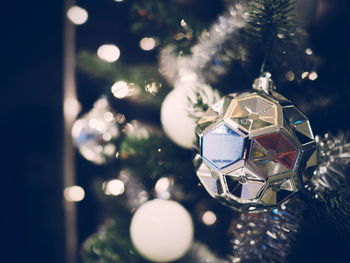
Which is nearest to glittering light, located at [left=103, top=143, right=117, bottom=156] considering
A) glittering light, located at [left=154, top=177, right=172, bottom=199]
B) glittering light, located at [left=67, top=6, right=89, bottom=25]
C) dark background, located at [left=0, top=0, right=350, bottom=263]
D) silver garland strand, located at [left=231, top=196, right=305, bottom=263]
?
glittering light, located at [left=154, top=177, right=172, bottom=199]

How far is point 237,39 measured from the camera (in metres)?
0.42

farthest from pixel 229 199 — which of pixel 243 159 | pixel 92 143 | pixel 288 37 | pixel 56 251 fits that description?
pixel 56 251

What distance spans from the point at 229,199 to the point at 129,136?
0.22 m

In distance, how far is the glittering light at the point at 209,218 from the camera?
55 cm

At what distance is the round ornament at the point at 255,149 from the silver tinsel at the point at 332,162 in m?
0.07

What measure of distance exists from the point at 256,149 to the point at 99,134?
0.39 m

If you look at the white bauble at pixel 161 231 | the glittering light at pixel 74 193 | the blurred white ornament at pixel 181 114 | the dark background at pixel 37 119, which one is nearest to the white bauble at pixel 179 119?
the blurred white ornament at pixel 181 114

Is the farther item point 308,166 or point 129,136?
point 129,136

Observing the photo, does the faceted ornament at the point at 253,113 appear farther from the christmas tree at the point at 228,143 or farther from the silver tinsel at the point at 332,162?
the silver tinsel at the point at 332,162

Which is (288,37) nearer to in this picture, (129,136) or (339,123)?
(339,123)

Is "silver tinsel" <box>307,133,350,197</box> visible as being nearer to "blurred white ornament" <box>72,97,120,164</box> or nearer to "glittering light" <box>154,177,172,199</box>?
"glittering light" <box>154,177,172,199</box>

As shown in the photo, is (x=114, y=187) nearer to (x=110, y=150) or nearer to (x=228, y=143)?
(x=110, y=150)

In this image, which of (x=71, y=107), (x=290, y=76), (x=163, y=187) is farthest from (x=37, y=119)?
(x=290, y=76)

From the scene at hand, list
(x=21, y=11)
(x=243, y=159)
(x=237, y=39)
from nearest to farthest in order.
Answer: (x=243, y=159) → (x=237, y=39) → (x=21, y=11)
